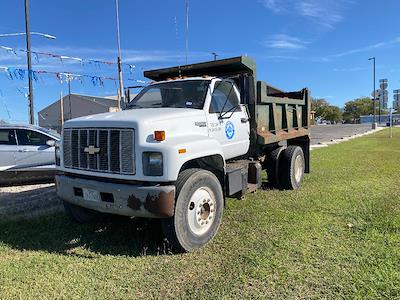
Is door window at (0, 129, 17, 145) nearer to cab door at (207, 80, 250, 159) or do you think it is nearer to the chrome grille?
the chrome grille

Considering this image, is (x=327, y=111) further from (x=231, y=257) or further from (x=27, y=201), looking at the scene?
(x=231, y=257)

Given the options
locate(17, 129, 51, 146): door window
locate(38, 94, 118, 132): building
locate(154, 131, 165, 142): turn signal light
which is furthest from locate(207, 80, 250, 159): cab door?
locate(38, 94, 118, 132): building

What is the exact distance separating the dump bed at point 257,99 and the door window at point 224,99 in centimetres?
34

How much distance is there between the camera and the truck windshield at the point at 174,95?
600cm

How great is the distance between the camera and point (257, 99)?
6.99 m

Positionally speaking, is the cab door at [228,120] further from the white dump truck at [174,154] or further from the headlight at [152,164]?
the headlight at [152,164]

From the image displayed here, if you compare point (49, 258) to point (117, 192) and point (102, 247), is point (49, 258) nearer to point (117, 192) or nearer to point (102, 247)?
point (102, 247)

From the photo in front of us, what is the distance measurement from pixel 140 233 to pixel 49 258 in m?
1.39

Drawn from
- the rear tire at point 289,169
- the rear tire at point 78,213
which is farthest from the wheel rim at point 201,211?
the rear tire at point 289,169

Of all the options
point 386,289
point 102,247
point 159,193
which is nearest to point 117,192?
point 159,193

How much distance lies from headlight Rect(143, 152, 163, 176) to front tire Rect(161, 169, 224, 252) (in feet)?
1.09

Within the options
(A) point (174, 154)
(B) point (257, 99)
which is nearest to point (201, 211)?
(A) point (174, 154)

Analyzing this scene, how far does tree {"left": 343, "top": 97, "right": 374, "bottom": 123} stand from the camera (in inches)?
4429

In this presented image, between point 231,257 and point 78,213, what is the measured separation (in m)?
2.53
